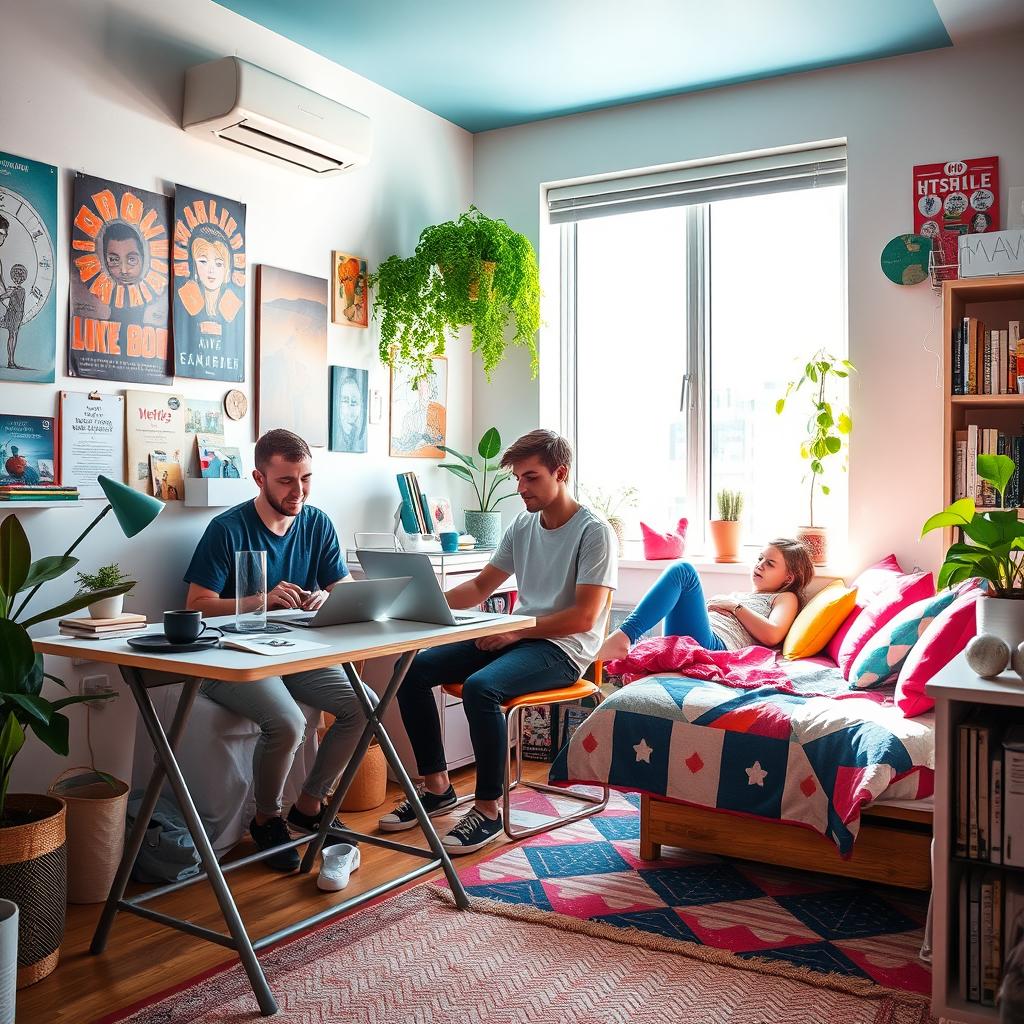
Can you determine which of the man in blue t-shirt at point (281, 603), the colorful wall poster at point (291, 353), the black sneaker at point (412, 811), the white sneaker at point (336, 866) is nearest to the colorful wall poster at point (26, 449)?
the man in blue t-shirt at point (281, 603)

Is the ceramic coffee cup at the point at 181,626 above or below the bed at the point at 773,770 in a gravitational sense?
above

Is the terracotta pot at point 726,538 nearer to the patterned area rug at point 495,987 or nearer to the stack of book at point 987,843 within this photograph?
the patterned area rug at point 495,987

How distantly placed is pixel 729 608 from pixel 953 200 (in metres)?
1.65

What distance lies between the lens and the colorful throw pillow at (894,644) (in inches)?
118

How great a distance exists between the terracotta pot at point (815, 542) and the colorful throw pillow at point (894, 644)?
863 mm

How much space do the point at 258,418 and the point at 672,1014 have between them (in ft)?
7.62

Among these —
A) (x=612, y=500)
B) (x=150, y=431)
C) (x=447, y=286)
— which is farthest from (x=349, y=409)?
(x=612, y=500)

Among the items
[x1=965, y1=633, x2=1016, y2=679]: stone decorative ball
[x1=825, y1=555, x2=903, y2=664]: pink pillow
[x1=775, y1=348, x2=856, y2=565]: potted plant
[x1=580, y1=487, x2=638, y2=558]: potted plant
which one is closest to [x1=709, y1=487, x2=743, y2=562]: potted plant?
[x1=775, y1=348, x2=856, y2=565]: potted plant

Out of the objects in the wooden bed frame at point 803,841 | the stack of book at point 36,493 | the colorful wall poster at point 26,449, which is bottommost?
the wooden bed frame at point 803,841

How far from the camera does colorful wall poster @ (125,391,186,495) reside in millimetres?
3166

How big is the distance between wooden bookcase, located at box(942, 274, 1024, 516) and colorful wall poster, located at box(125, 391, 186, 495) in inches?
96.7

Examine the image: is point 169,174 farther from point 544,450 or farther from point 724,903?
point 724,903

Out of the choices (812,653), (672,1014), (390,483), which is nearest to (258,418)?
(390,483)

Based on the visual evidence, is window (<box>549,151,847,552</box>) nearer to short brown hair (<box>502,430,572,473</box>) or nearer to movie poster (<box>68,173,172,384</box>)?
short brown hair (<box>502,430,572,473</box>)
